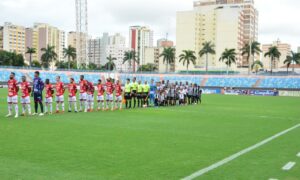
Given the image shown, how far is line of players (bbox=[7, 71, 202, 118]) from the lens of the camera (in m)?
16.5

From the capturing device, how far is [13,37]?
16038 centimetres

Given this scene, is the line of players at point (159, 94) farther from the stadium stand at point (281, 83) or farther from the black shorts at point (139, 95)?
the stadium stand at point (281, 83)

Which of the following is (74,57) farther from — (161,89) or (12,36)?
(161,89)

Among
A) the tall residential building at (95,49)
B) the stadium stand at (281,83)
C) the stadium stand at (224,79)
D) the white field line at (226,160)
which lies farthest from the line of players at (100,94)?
the tall residential building at (95,49)

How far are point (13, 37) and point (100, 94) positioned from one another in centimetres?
15248

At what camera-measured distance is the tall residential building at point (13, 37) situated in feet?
514

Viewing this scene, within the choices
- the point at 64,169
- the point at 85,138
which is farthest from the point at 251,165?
the point at 85,138

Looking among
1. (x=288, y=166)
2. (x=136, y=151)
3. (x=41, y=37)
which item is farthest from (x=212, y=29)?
(x=288, y=166)

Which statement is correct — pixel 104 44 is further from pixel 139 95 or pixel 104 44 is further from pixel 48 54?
pixel 139 95

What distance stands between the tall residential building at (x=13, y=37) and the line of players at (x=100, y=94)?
464 ft

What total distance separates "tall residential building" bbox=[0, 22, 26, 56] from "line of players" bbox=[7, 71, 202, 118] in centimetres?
14128

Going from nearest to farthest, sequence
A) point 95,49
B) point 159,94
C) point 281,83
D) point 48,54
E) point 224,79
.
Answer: point 159,94 < point 281,83 < point 224,79 < point 48,54 < point 95,49

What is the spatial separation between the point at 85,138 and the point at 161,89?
16.0 metres

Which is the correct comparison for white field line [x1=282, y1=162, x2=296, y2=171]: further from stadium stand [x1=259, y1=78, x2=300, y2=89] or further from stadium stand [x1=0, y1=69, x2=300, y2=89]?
stadium stand [x1=259, y1=78, x2=300, y2=89]
